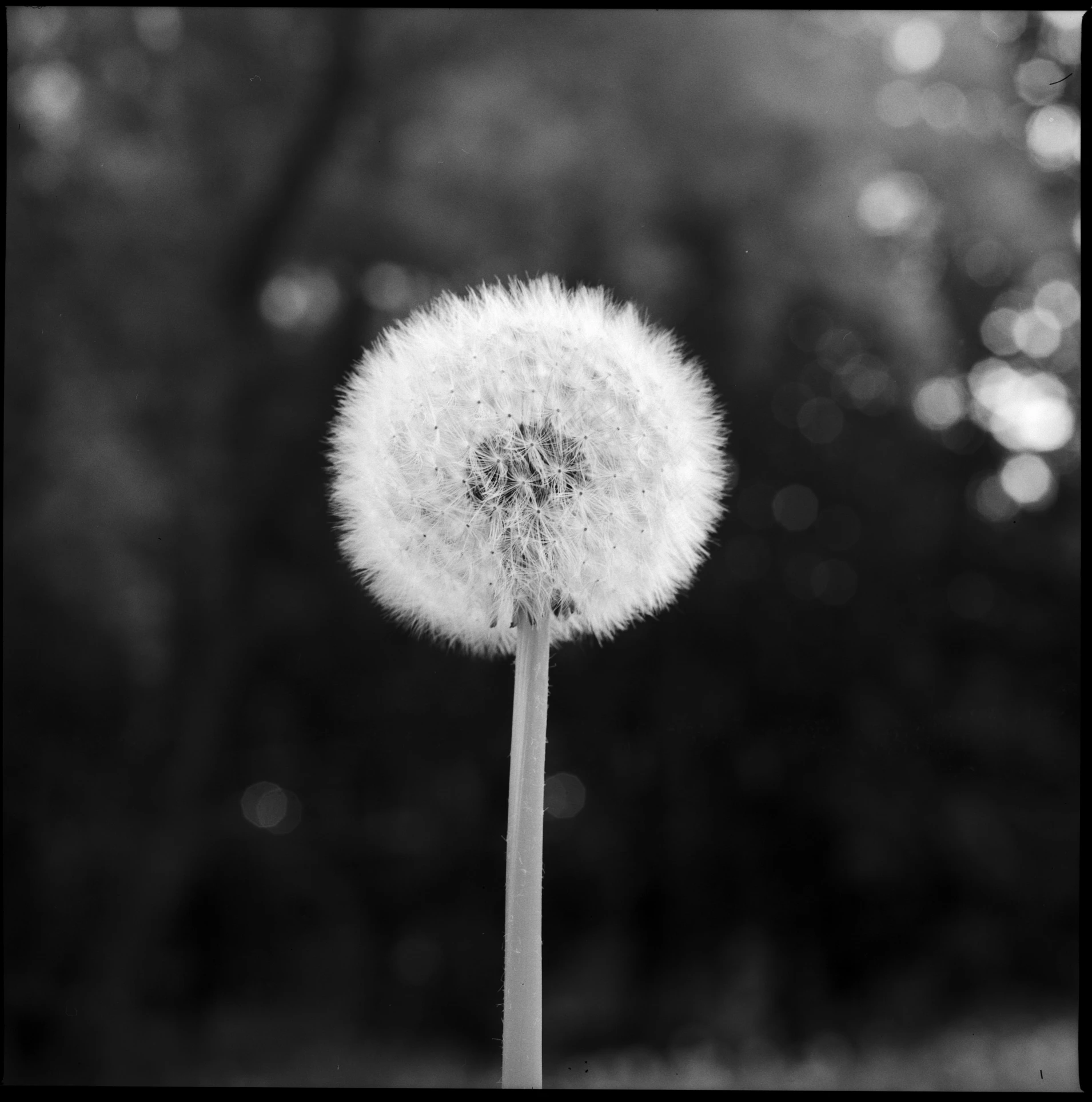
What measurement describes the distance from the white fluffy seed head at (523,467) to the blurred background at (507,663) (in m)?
2.86

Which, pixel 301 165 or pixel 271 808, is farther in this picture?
pixel 271 808

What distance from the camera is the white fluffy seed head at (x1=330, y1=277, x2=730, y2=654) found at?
1.25 meters

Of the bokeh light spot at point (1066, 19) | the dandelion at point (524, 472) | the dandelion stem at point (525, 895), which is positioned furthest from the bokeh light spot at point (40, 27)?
the dandelion stem at point (525, 895)

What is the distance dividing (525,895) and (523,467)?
55 cm

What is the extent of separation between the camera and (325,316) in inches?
202

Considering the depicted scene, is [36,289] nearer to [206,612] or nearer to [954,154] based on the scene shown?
[206,612]

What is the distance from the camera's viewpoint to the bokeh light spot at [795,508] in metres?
5.44

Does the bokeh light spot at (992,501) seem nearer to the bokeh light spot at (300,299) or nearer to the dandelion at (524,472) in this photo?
the bokeh light spot at (300,299)

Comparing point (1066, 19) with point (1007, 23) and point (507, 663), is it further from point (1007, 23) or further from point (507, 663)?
point (507, 663)

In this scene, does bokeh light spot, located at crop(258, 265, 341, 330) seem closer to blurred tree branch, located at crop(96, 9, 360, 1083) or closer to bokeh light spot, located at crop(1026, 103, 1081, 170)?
blurred tree branch, located at crop(96, 9, 360, 1083)

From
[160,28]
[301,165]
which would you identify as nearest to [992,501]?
[301,165]

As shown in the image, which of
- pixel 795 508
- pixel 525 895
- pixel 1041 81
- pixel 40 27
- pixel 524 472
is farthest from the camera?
pixel 795 508

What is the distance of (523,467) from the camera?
1.26 metres

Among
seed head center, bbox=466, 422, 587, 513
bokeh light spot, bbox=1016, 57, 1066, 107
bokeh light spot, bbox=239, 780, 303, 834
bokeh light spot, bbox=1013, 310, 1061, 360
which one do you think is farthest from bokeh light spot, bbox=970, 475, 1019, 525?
bokeh light spot, bbox=239, 780, 303, 834
